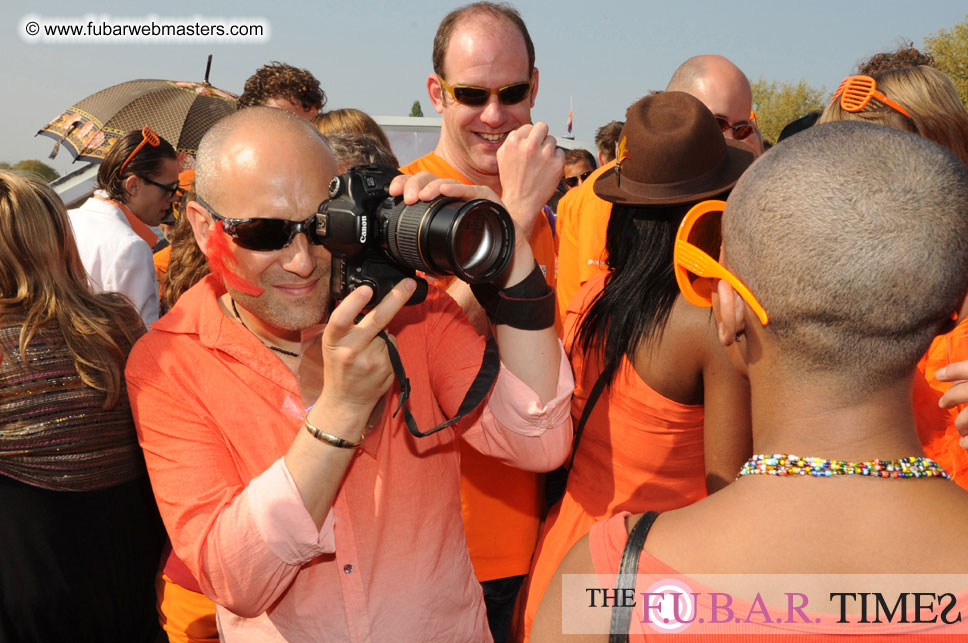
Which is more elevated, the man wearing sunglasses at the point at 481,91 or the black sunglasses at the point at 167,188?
the man wearing sunglasses at the point at 481,91

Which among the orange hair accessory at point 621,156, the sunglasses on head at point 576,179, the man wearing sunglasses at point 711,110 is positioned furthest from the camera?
the sunglasses on head at point 576,179

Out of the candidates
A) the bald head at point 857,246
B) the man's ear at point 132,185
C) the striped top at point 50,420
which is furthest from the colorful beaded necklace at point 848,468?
the man's ear at point 132,185

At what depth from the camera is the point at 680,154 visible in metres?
2.10

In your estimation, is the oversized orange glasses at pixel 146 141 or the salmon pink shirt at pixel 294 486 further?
the oversized orange glasses at pixel 146 141

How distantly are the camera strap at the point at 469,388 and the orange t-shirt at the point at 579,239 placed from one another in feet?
4.87

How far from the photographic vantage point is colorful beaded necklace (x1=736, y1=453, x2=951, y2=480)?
114 centimetres

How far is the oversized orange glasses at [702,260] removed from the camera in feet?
4.01

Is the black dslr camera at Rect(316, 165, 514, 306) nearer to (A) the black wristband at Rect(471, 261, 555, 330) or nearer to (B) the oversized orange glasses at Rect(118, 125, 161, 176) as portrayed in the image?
(A) the black wristband at Rect(471, 261, 555, 330)

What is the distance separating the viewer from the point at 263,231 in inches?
72.1

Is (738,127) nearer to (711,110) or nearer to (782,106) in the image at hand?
(711,110)

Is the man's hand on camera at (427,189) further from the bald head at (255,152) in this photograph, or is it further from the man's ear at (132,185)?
the man's ear at (132,185)

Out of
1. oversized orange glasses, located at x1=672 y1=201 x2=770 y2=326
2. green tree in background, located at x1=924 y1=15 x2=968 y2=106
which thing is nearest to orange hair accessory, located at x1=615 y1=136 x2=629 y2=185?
oversized orange glasses, located at x1=672 y1=201 x2=770 y2=326

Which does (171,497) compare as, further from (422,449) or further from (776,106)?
(776,106)

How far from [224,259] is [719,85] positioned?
2712 millimetres
